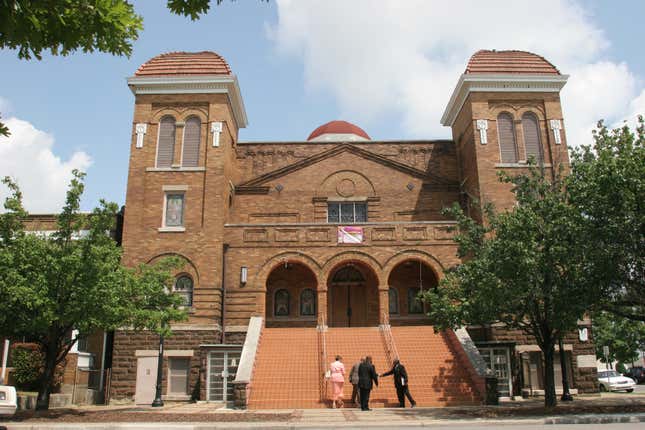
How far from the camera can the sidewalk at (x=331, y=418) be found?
1283 cm

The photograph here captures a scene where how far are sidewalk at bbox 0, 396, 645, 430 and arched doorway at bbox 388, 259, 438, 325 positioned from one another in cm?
985

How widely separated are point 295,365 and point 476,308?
6739 mm

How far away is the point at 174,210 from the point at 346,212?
325 inches

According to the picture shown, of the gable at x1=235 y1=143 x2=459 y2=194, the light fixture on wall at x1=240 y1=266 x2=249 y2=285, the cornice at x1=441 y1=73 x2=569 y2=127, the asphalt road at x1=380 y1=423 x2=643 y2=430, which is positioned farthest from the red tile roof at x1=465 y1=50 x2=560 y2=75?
the asphalt road at x1=380 y1=423 x2=643 y2=430

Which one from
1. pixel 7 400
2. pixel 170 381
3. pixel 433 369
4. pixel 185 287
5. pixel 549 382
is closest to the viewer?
pixel 7 400

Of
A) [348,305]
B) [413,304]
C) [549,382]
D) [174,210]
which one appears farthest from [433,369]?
[174,210]

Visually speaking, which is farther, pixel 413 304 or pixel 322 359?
pixel 413 304

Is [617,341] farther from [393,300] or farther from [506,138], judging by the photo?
[393,300]

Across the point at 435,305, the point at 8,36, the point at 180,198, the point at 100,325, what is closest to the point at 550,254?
the point at 435,305

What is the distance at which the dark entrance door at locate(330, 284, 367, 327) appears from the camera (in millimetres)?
26625

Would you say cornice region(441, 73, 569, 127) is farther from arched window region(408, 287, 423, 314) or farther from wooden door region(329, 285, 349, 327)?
wooden door region(329, 285, 349, 327)

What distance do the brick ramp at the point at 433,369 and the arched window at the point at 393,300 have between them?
352cm

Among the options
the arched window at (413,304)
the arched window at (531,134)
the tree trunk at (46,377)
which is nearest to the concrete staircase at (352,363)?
the arched window at (413,304)

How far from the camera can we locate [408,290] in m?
26.9
